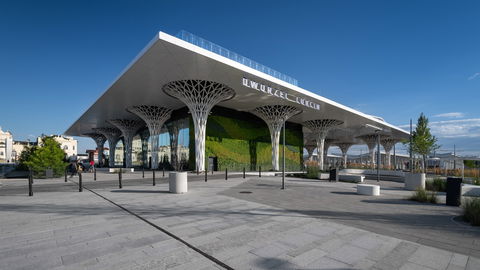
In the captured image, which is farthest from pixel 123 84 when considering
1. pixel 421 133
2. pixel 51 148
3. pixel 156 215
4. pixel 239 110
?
pixel 421 133

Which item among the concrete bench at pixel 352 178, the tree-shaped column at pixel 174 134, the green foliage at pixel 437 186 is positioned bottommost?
the concrete bench at pixel 352 178

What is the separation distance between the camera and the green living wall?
35.2m

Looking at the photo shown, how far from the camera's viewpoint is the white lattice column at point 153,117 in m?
38.4

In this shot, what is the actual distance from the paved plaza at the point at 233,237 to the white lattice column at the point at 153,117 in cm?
3136

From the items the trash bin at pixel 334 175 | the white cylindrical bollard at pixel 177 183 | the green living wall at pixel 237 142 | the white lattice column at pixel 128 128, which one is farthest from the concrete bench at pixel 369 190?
the white lattice column at pixel 128 128

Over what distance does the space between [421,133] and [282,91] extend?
21.6m

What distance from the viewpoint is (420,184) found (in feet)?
46.3

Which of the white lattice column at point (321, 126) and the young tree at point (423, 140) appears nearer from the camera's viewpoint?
the young tree at point (423, 140)

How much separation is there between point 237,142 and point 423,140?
26761 millimetres

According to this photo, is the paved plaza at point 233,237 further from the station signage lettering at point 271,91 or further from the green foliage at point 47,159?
the station signage lettering at point 271,91

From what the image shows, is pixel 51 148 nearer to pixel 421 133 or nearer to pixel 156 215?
pixel 156 215

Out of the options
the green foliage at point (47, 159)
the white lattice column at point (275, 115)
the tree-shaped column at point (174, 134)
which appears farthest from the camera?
the tree-shaped column at point (174, 134)

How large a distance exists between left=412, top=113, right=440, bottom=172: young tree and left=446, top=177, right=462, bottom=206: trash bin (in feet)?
90.8

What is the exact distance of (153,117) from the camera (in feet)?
128
